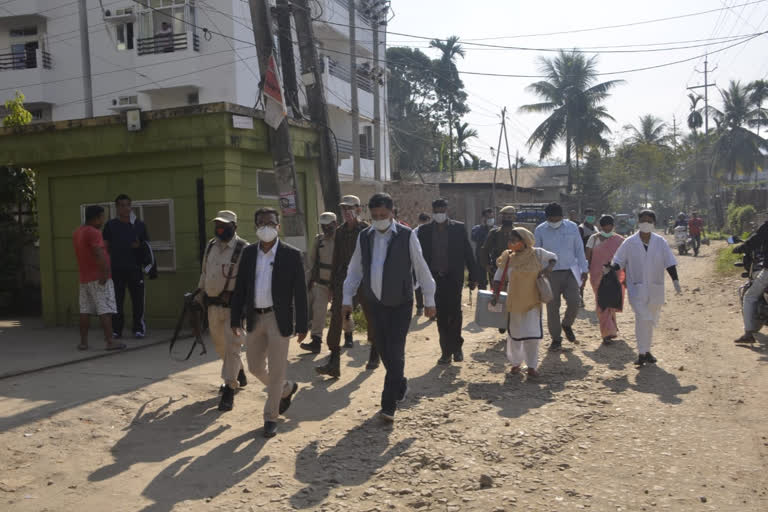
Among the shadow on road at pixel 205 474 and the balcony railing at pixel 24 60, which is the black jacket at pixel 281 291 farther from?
the balcony railing at pixel 24 60

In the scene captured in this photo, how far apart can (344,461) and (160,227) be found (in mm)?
6596

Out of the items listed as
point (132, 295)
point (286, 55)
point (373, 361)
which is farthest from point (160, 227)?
point (373, 361)

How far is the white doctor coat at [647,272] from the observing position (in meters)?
7.76

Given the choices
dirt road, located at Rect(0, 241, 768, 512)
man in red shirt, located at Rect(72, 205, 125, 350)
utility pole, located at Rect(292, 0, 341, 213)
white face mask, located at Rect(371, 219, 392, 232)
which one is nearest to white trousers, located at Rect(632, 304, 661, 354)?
dirt road, located at Rect(0, 241, 768, 512)

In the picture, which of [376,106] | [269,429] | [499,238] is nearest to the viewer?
[269,429]

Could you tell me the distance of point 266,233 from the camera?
551 cm

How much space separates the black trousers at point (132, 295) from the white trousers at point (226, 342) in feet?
11.2

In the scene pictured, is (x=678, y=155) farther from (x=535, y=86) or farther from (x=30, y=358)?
(x=30, y=358)

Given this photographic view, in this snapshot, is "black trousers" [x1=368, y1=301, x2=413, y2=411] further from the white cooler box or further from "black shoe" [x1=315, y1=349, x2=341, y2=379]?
the white cooler box

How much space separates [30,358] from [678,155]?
58738 mm

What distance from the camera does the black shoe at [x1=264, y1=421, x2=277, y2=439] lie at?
543 cm

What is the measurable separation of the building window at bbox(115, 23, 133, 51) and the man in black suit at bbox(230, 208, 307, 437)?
21.2m

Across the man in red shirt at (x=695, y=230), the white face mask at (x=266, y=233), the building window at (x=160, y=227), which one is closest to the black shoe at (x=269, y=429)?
the white face mask at (x=266, y=233)

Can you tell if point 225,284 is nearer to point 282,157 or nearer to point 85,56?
point 282,157
